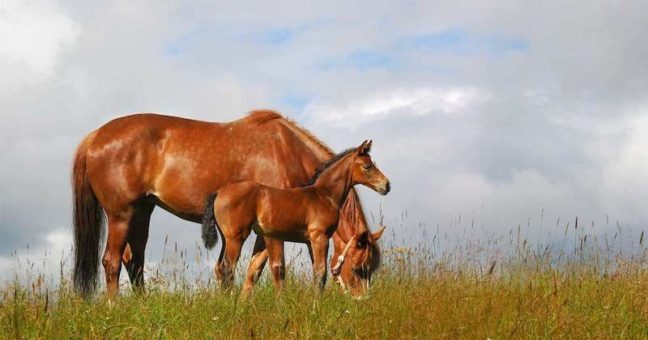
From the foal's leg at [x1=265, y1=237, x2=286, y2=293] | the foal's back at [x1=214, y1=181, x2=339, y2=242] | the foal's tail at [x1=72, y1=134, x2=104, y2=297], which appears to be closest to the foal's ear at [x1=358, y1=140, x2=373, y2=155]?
→ the foal's back at [x1=214, y1=181, x2=339, y2=242]

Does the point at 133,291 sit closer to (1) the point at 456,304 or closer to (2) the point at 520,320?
(1) the point at 456,304

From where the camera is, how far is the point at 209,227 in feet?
32.6

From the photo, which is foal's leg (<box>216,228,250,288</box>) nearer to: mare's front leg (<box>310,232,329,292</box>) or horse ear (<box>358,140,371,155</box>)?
mare's front leg (<box>310,232,329,292</box>)

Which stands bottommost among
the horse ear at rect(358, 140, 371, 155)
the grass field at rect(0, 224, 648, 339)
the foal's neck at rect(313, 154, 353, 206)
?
the grass field at rect(0, 224, 648, 339)

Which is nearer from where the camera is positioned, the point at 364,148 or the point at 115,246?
the point at 364,148

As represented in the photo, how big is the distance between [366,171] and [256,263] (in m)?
1.74

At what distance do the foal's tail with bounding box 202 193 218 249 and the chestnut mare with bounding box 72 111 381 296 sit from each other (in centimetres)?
101

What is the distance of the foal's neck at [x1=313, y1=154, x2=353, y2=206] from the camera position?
10438mm

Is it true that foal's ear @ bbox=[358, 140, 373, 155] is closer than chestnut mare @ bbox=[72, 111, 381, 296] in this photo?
Yes

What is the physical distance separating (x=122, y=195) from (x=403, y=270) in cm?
395

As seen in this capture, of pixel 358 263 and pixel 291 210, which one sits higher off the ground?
pixel 291 210

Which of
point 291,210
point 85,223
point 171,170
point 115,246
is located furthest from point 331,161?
point 85,223

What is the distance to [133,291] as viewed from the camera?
10695 mm

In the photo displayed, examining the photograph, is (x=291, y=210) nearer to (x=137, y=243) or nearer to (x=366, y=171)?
(x=366, y=171)
